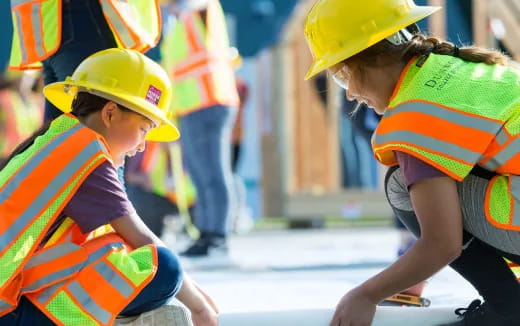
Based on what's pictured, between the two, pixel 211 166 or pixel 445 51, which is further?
pixel 211 166

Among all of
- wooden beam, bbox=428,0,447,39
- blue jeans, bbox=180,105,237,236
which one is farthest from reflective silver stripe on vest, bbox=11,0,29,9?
wooden beam, bbox=428,0,447,39

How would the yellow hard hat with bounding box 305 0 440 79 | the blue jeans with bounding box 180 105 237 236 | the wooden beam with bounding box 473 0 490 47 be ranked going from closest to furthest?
1. the yellow hard hat with bounding box 305 0 440 79
2. the blue jeans with bounding box 180 105 237 236
3. the wooden beam with bounding box 473 0 490 47

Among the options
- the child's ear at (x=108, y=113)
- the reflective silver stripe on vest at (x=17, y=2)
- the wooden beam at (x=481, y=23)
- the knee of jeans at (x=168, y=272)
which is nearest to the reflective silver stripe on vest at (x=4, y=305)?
the knee of jeans at (x=168, y=272)

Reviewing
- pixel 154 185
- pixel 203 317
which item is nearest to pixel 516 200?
pixel 203 317

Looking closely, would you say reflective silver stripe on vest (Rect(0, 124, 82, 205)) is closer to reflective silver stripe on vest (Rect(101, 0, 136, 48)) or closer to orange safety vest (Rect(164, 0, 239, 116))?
reflective silver stripe on vest (Rect(101, 0, 136, 48))

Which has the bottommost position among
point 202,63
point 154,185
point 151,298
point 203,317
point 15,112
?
point 154,185

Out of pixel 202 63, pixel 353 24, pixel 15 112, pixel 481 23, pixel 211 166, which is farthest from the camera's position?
pixel 481 23

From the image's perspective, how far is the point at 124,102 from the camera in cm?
193

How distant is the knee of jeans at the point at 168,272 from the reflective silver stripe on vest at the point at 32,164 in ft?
0.92

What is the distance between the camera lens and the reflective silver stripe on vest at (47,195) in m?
1.74

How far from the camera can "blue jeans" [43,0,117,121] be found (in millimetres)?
2480

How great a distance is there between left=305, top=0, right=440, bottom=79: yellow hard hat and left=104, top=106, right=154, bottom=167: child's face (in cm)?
37

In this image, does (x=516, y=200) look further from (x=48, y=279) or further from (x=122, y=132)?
(x=48, y=279)

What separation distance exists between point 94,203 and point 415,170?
23.8 inches
